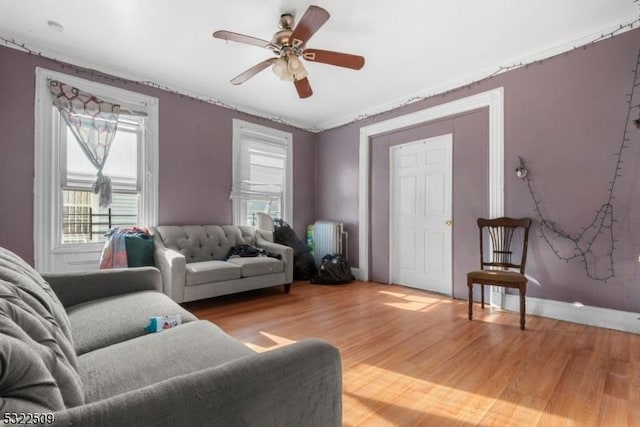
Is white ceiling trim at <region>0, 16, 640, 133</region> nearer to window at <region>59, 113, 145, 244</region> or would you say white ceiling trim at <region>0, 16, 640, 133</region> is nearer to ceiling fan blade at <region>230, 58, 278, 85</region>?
window at <region>59, 113, 145, 244</region>

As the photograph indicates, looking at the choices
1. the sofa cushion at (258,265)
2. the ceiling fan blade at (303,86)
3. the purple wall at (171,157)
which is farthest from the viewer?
the sofa cushion at (258,265)

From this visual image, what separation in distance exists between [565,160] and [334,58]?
2413 mm

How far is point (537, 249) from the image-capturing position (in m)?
3.01

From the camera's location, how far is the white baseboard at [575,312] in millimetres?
2527

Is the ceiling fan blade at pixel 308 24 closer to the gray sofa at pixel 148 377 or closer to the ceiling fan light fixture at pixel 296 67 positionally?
the ceiling fan light fixture at pixel 296 67

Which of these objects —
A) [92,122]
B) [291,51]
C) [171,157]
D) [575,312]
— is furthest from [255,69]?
[575,312]

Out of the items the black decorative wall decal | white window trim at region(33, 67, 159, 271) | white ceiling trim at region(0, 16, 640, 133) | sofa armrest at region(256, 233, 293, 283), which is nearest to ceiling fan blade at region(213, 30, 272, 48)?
white ceiling trim at region(0, 16, 640, 133)

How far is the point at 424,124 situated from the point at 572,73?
5.07ft

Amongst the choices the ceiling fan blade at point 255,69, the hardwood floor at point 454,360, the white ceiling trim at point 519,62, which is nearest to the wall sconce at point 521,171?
the white ceiling trim at point 519,62

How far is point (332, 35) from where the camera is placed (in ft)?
9.02

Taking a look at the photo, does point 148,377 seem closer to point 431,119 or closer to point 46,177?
point 46,177

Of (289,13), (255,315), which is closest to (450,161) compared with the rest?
(289,13)

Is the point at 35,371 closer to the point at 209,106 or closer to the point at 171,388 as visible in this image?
the point at 171,388

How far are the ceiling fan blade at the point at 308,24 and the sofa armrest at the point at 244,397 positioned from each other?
2.11 m
